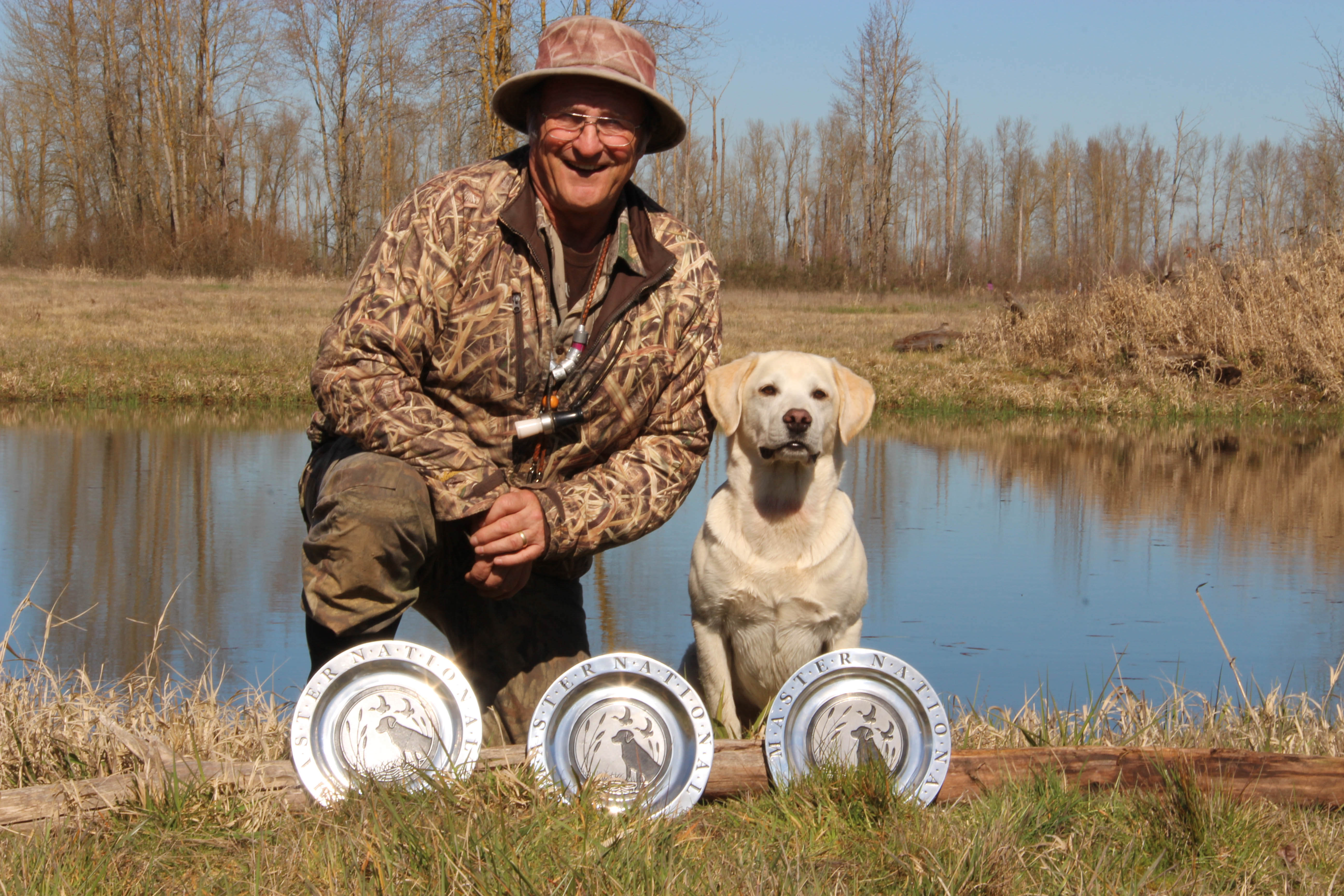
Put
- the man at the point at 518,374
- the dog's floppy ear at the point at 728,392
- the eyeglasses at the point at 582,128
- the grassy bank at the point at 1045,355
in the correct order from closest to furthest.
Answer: the man at the point at 518,374, the eyeglasses at the point at 582,128, the dog's floppy ear at the point at 728,392, the grassy bank at the point at 1045,355

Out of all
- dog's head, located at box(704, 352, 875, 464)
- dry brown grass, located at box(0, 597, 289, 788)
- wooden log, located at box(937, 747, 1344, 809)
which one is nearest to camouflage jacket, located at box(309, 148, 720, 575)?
dog's head, located at box(704, 352, 875, 464)

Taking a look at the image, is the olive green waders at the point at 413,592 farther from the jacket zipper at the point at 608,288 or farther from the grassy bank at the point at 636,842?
the jacket zipper at the point at 608,288

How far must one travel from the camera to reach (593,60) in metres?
3.32

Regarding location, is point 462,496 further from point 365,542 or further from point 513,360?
point 513,360

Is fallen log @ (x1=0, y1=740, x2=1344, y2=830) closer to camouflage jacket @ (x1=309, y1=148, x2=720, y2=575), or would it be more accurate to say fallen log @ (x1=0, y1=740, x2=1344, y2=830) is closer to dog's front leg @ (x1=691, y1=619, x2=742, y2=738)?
dog's front leg @ (x1=691, y1=619, x2=742, y2=738)

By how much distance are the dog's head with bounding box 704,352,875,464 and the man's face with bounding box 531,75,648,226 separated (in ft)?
2.18

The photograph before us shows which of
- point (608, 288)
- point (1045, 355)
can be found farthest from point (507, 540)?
point (1045, 355)

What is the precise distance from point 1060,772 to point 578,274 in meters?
1.91

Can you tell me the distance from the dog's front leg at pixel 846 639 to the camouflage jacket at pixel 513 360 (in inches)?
25.5

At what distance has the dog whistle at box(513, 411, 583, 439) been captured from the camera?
3.41 meters

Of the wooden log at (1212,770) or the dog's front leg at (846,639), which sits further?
the dog's front leg at (846,639)

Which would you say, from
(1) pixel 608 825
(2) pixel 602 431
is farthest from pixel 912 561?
(1) pixel 608 825

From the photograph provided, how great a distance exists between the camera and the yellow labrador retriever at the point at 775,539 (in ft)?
11.6

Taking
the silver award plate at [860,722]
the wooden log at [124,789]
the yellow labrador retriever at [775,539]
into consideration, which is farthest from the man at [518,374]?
the silver award plate at [860,722]
